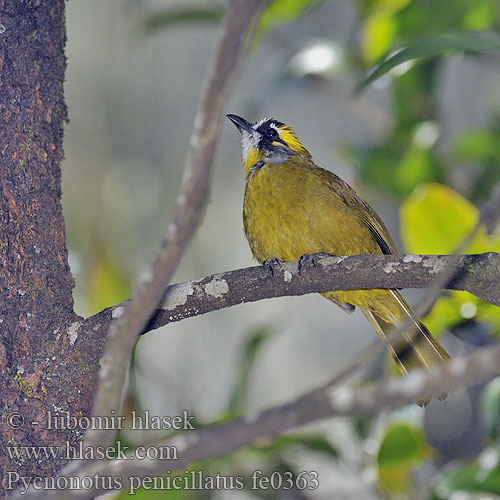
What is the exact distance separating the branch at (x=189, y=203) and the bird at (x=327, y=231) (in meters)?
1.13

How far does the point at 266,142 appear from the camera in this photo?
2.54m

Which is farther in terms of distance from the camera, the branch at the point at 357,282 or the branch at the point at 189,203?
the branch at the point at 357,282

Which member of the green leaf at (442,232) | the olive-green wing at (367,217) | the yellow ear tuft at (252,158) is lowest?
the green leaf at (442,232)

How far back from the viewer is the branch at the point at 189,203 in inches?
27.0

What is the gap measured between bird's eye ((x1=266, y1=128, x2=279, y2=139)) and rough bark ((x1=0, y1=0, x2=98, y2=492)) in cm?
123

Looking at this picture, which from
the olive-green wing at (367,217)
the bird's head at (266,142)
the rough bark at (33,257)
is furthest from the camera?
the bird's head at (266,142)

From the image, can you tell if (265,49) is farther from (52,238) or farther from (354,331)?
(52,238)

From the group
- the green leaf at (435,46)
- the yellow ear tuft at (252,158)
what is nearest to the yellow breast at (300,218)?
the yellow ear tuft at (252,158)

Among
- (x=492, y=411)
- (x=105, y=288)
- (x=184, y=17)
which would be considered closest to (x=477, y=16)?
(x=184, y=17)

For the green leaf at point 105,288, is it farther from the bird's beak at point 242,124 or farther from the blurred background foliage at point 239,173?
the bird's beak at point 242,124

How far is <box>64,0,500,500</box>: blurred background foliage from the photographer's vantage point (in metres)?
2.68

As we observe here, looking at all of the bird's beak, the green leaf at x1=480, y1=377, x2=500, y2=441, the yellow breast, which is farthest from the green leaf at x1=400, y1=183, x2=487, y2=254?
the bird's beak

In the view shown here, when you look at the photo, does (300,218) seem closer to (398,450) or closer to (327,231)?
(327,231)

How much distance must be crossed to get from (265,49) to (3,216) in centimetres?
326
